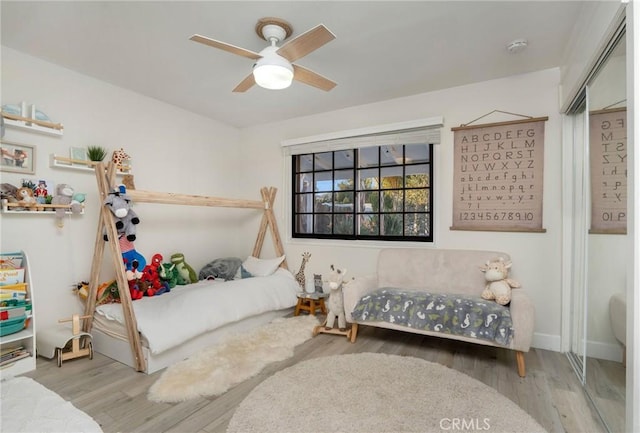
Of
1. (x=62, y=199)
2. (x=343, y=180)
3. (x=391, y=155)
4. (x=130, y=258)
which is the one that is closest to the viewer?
(x=62, y=199)

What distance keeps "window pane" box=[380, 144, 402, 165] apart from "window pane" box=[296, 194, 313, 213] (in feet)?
3.57

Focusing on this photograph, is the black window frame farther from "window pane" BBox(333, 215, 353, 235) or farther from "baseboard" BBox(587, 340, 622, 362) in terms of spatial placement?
"baseboard" BBox(587, 340, 622, 362)

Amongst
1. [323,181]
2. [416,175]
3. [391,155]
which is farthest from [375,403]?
[323,181]

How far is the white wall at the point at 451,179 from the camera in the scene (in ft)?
9.40

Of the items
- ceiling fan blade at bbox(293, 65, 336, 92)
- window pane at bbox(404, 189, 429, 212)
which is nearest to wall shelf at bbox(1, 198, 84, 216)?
ceiling fan blade at bbox(293, 65, 336, 92)

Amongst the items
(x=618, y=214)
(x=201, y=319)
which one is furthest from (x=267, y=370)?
(x=618, y=214)

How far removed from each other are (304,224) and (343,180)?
81cm

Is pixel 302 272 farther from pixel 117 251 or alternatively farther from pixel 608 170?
pixel 608 170

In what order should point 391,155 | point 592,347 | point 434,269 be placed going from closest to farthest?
point 592,347 → point 434,269 → point 391,155

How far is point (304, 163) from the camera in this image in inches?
171

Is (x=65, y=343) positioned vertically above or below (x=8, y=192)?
below

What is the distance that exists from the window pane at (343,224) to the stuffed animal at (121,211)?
2.24 metres

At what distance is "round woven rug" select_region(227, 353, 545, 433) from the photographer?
1.74 meters

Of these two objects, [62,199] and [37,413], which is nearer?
[37,413]
